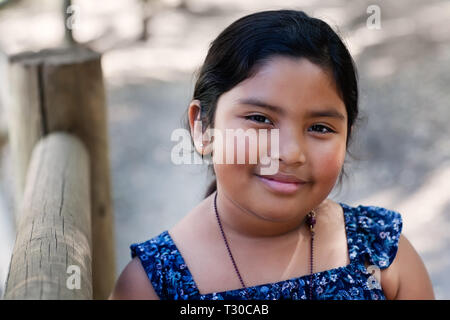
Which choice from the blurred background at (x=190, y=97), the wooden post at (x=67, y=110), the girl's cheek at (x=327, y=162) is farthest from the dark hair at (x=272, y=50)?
the blurred background at (x=190, y=97)

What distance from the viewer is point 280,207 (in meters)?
1.43

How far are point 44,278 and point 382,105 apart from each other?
163 inches

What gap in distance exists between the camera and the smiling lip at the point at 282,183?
4.57ft

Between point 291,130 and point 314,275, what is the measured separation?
0.40 meters

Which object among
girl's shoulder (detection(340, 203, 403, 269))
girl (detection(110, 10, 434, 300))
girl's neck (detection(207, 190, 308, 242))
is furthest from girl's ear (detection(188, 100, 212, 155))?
girl's shoulder (detection(340, 203, 403, 269))

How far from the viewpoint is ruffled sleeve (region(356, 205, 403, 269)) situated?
64.2 inches

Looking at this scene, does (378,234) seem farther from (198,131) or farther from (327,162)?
(198,131)

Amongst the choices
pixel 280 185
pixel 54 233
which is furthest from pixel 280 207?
pixel 54 233

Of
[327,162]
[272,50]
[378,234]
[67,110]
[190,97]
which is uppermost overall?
[190,97]

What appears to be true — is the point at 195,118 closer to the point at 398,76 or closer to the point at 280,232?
A: the point at 280,232

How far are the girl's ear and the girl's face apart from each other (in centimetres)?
14

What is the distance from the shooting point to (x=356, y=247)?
1638mm

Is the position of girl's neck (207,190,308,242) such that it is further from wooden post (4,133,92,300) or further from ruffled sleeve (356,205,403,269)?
wooden post (4,133,92,300)

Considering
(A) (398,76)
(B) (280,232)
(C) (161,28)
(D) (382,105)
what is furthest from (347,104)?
(C) (161,28)
